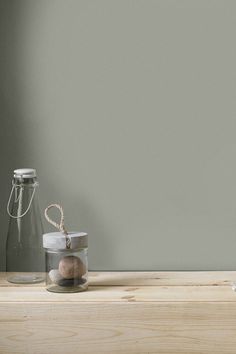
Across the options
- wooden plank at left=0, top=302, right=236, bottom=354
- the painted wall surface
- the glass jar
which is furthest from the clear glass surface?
the painted wall surface

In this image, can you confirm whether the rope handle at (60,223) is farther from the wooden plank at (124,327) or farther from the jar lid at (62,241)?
the wooden plank at (124,327)

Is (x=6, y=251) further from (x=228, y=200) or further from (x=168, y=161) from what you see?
(x=228, y=200)

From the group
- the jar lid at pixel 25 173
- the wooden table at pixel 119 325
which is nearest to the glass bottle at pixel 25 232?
the jar lid at pixel 25 173

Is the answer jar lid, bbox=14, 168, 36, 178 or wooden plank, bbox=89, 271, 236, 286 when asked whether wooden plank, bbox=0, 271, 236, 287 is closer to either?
wooden plank, bbox=89, 271, 236, 286

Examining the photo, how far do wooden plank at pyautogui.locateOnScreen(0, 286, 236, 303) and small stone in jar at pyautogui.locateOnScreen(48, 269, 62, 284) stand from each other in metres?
0.03

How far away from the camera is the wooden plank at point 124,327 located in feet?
4.43

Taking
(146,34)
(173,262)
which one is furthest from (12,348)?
(146,34)

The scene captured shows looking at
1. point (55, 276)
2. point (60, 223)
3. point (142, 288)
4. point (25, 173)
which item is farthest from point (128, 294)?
point (25, 173)

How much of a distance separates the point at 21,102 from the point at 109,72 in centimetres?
23

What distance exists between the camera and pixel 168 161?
65.6 inches

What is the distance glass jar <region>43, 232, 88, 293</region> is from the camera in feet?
4.78

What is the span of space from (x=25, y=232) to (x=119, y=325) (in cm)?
37

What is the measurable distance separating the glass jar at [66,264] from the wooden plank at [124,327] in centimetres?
10

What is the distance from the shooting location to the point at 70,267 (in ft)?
4.77
